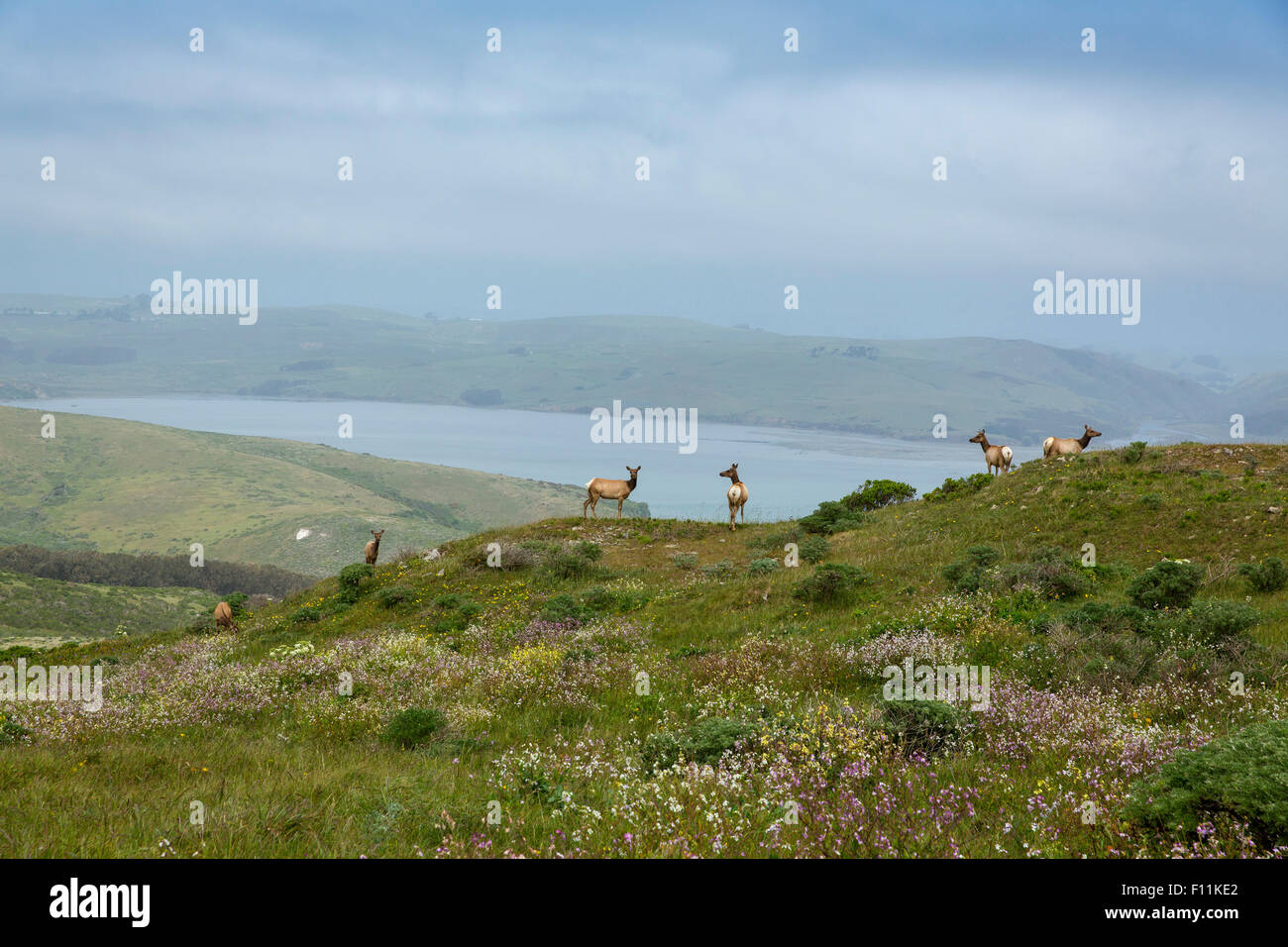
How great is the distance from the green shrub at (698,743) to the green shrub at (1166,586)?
9.69 meters

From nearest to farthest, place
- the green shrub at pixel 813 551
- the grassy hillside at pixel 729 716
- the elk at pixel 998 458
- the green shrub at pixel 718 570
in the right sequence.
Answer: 1. the grassy hillside at pixel 729 716
2. the green shrub at pixel 718 570
3. the green shrub at pixel 813 551
4. the elk at pixel 998 458

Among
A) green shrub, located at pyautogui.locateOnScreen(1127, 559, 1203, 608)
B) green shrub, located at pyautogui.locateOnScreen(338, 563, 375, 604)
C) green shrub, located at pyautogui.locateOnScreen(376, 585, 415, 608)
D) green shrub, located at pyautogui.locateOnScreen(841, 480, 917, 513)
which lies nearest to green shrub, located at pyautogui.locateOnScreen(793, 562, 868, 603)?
green shrub, located at pyautogui.locateOnScreen(1127, 559, 1203, 608)

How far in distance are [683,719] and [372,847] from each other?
5136 millimetres

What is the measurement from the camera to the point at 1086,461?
85.8 ft

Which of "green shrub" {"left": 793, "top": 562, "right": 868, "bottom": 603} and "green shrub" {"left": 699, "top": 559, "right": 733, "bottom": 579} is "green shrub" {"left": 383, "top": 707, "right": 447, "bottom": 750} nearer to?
"green shrub" {"left": 793, "top": 562, "right": 868, "bottom": 603}

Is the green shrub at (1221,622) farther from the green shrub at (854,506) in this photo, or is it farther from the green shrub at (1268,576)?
the green shrub at (854,506)

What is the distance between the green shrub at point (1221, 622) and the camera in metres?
11.1

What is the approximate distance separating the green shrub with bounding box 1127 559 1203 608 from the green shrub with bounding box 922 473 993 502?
13.1m

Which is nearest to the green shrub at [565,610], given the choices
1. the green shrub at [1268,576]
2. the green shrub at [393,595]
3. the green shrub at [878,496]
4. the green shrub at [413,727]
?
the green shrub at [393,595]

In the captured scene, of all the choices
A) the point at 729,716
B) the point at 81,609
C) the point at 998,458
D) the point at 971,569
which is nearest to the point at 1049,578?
the point at 971,569
